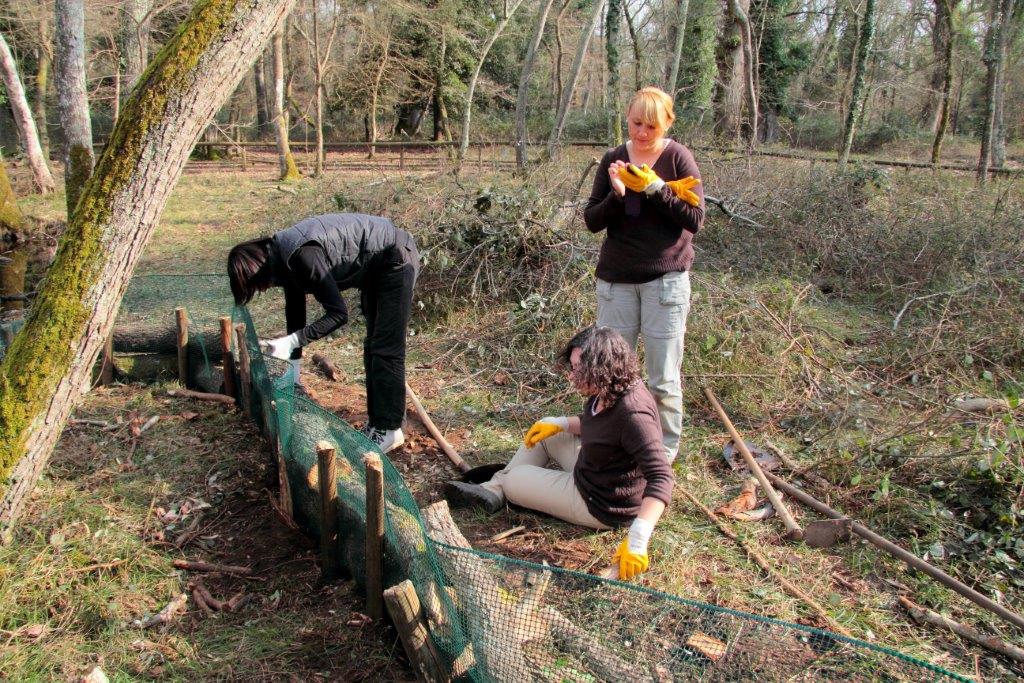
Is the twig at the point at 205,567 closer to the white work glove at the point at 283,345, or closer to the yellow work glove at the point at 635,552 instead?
the white work glove at the point at 283,345

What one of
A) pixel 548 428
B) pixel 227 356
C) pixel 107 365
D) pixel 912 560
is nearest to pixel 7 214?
pixel 107 365

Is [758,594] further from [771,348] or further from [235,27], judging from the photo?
[235,27]

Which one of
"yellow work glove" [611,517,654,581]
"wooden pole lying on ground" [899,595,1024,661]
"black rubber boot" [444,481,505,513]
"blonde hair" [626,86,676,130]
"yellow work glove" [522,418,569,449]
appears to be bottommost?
"wooden pole lying on ground" [899,595,1024,661]

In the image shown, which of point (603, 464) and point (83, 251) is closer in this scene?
point (603, 464)

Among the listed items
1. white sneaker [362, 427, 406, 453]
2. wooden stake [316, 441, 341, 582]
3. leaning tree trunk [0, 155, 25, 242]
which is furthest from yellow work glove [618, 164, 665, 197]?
leaning tree trunk [0, 155, 25, 242]

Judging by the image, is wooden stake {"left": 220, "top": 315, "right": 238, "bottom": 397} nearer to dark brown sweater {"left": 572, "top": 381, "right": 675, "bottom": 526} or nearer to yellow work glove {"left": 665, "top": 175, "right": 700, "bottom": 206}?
dark brown sweater {"left": 572, "top": 381, "right": 675, "bottom": 526}

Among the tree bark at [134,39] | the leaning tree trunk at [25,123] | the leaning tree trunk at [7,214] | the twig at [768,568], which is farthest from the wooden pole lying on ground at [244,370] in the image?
the tree bark at [134,39]

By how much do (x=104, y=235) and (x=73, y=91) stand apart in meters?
5.69

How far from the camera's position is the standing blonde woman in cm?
310

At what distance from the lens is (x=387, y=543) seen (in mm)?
2703

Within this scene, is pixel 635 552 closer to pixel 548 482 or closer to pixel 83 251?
pixel 548 482

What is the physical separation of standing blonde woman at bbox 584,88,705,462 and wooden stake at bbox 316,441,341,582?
4.64 ft

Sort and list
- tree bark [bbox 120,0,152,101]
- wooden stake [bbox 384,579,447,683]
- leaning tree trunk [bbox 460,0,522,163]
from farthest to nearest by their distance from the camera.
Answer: tree bark [bbox 120,0,152,101]
leaning tree trunk [bbox 460,0,522,163]
wooden stake [bbox 384,579,447,683]

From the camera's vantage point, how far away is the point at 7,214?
934 centimetres
